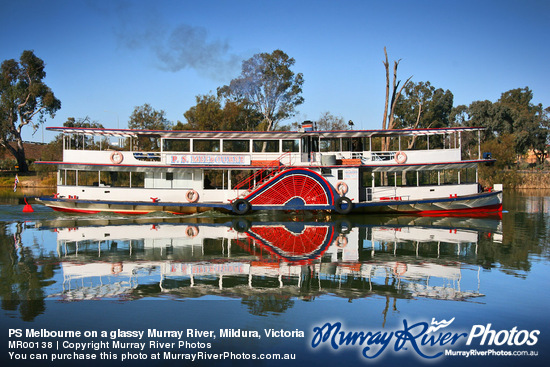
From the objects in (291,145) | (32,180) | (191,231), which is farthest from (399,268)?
(32,180)

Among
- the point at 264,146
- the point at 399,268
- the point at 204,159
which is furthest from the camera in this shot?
the point at 264,146

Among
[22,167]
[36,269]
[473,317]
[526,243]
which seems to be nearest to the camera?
[473,317]

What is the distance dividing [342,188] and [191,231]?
10196 millimetres

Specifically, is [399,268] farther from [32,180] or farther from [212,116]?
[32,180]

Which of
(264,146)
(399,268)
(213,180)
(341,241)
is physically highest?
(264,146)

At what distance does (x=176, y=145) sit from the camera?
90.5 ft

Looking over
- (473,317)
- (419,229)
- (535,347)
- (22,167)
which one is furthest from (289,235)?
(22,167)

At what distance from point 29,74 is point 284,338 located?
2796 inches

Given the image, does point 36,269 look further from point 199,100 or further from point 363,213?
point 199,100

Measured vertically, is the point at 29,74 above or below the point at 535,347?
above

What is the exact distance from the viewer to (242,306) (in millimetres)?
10055

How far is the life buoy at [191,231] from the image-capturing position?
66.3ft

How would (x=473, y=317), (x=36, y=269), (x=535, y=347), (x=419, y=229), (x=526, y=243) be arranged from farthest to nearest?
(x=419, y=229), (x=526, y=243), (x=36, y=269), (x=473, y=317), (x=535, y=347)

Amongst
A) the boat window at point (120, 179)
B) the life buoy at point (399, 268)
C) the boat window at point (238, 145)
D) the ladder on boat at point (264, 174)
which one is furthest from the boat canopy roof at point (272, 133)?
the life buoy at point (399, 268)
